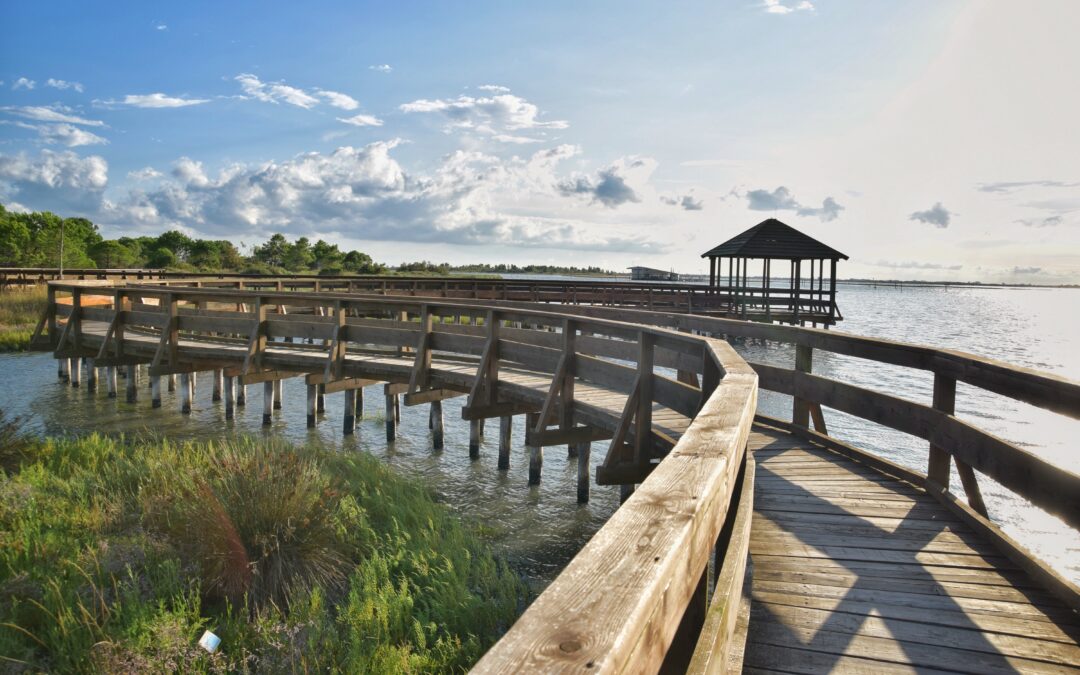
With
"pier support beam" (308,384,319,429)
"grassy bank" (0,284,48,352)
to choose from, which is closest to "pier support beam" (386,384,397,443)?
"pier support beam" (308,384,319,429)

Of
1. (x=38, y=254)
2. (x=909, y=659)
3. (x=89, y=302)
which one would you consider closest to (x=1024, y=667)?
(x=909, y=659)

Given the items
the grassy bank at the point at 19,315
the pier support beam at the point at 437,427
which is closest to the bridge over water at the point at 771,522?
the pier support beam at the point at 437,427

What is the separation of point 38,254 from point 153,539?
242 ft

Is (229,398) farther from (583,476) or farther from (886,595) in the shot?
(886,595)

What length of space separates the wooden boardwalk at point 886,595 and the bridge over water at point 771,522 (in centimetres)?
1

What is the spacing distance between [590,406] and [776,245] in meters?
26.8

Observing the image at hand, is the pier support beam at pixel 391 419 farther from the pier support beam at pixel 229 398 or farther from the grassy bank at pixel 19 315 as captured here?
the grassy bank at pixel 19 315

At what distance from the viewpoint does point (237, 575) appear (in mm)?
5227

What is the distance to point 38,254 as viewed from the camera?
6531 centimetres

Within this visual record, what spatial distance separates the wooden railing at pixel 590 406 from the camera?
106cm

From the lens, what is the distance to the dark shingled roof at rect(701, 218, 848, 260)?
31844 mm

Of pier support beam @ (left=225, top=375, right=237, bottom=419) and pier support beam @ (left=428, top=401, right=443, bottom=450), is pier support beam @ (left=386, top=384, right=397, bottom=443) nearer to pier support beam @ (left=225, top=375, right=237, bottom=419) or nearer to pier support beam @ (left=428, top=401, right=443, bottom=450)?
pier support beam @ (left=428, top=401, right=443, bottom=450)

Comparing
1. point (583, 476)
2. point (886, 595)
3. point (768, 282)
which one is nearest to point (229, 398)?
point (583, 476)

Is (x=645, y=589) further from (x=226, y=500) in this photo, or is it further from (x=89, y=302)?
(x=89, y=302)
